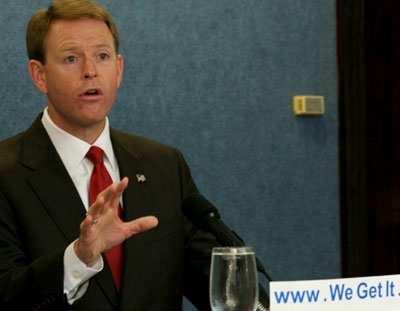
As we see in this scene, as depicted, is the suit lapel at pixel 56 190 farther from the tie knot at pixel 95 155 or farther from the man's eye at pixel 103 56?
the man's eye at pixel 103 56

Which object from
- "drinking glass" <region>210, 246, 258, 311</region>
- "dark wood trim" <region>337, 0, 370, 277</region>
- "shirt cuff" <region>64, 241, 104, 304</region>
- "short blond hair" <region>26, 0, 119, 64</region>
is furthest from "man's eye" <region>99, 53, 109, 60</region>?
"dark wood trim" <region>337, 0, 370, 277</region>

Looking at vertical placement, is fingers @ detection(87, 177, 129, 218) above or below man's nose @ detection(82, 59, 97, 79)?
below

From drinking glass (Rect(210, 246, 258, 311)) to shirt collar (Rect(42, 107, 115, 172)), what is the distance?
0.97 meters

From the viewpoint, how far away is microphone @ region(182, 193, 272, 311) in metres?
1.99

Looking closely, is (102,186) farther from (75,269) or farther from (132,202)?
(75,269)

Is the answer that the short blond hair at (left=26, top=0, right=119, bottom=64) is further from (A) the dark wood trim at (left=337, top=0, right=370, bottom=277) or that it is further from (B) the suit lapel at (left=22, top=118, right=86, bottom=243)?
(A) the dark wood trim at (left=337, top=0, right=370, bottom=277)

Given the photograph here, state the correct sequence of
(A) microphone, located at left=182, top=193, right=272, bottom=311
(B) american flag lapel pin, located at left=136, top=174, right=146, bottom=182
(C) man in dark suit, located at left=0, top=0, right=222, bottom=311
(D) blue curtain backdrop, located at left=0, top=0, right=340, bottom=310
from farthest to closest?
(D) blue curtain backdrop, located at left=0, top=0, right=340, bottom=310 < (B) american flag lapel pin, located at left=136, top=174, right=146, bottom=182 < (C) man in dark suit, located at left=0, top=0, right=222, bottom=311 < (A) microphone, located at left=182, top=193, right=272, bottom=311

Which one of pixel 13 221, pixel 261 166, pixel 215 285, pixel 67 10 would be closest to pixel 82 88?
pixel 67 10

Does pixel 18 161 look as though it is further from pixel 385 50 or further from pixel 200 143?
pixel 385 50

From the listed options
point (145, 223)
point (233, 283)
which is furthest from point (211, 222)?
point (233, 283)

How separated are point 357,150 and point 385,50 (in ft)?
1.75

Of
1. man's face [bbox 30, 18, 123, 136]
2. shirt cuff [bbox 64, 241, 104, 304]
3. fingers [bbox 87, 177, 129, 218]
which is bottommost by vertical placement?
shirt cuff [bbox 64, 241, 104, 304]

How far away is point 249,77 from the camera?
403cm

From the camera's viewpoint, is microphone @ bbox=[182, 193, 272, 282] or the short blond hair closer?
microphone @ bbox=[182, 193, 272, 282]
